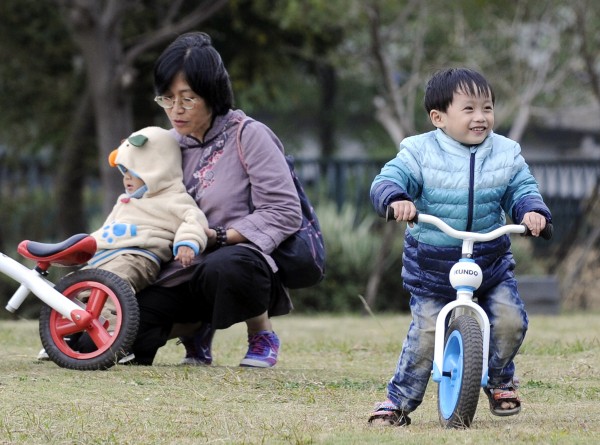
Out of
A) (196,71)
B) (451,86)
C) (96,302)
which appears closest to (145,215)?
(96,302)

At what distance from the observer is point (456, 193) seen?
4.85 metres

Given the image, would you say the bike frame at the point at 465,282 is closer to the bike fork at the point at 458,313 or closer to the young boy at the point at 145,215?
the bike fork at the point at 458,313

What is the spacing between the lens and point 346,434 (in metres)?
4.48

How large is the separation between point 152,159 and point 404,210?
7.05 feet

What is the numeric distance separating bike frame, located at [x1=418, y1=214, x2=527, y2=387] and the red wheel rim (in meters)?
1.87

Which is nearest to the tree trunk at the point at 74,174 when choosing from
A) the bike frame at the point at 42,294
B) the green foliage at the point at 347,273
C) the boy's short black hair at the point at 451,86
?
the green foliage at the point at 347,273

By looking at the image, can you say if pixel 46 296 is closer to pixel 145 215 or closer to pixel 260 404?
pixel 145 215

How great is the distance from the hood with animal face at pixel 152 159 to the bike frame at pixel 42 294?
0.68 metres

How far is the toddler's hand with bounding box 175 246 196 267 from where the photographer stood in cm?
605

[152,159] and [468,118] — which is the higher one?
[468,118]

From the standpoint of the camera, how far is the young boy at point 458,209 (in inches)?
191

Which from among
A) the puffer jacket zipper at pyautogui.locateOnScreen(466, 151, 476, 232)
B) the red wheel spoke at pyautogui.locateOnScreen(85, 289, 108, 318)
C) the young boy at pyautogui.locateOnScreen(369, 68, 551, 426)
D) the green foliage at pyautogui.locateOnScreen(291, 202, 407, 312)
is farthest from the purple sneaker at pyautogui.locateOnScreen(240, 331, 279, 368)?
the green foliage at pyautogui.locateOnScreen(291, 202, 407, 312)

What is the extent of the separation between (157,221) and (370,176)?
1180 cm

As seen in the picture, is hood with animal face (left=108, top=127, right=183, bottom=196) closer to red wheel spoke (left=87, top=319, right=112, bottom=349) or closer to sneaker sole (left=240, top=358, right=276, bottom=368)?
red wheel spoke (left=87, top=319, right=112, bottom=349)
